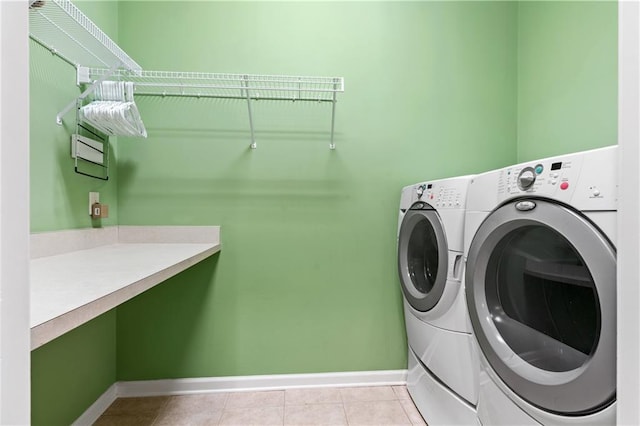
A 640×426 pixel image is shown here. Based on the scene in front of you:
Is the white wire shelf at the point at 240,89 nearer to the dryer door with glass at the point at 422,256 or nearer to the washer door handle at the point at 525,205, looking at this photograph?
the dryer door with glass at the point at 422,256

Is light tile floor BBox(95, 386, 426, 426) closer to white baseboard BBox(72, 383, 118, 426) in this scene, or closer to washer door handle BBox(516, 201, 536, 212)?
white baseboard BBox(72, 383, 118, 426)

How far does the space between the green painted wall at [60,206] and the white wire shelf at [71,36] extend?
0.05 meters

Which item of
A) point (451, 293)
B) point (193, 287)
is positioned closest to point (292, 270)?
point (193, 287)

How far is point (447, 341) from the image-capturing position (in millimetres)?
1171

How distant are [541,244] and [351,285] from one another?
107 centimetres

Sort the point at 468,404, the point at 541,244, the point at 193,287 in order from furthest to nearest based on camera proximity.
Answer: the point at 193,287 → the point at 468,404 → the point at 541,244

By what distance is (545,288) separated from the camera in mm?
854

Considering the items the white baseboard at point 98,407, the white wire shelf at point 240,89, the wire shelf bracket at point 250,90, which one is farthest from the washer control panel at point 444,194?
the white baseboard at point 98,407

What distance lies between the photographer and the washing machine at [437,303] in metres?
1.09

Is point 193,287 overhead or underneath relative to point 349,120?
underneath

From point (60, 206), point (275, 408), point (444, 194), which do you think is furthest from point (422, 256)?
point (60, 206)

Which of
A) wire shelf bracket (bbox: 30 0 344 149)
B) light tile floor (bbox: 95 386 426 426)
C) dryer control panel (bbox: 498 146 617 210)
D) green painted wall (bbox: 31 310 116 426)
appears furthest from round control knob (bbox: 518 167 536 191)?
green painted wall (bbox: 31 310 116 426)

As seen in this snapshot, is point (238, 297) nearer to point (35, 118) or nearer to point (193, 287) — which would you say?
point (193, 287)

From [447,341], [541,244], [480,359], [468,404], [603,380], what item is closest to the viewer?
[603,380]
